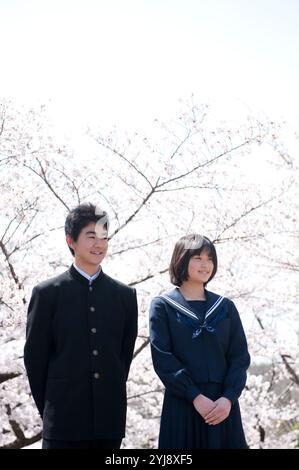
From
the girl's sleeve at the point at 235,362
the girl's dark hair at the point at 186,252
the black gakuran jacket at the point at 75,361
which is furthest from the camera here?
the girl's dark hair at the point at 186,252

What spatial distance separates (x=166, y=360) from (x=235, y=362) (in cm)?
38

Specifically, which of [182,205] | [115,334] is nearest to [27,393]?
[182,205]

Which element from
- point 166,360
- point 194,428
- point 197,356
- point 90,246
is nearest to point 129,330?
point 166,360

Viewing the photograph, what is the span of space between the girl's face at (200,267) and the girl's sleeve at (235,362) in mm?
246

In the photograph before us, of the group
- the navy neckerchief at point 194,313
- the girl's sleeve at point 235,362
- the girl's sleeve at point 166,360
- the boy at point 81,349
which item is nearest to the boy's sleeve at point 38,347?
the boy at point 81,349

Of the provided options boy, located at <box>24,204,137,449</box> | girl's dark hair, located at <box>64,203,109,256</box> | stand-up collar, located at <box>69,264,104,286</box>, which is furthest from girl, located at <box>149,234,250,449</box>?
girl's dark hair, located at <box>64,203,109,256</box>

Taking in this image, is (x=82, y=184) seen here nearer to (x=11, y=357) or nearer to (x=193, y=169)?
(x=193, y=169)

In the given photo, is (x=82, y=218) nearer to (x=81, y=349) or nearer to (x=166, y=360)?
(x=81, y=349)

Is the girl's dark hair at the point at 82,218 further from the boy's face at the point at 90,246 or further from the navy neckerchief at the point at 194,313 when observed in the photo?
the navy neckerchief at the point at 194,313

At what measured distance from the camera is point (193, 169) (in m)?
6.44

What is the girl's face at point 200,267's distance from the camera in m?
3.35

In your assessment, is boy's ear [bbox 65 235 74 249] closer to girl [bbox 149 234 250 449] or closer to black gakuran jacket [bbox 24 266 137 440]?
black gakuran jacket [bbox 24 266 137 440]

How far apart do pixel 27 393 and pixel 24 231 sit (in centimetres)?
173
